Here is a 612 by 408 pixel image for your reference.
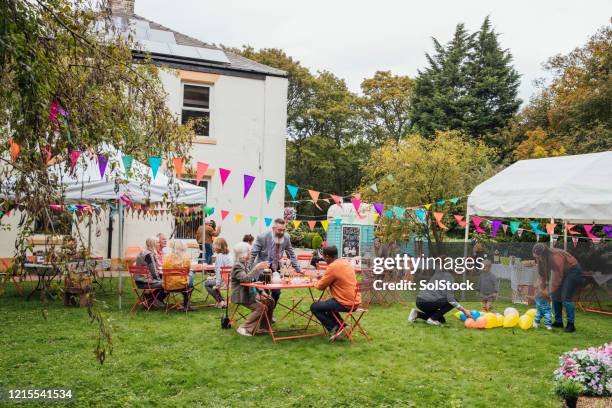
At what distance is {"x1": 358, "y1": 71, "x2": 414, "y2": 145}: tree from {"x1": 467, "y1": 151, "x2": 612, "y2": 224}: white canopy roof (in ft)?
88.6

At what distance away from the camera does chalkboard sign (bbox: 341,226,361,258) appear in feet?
75.1

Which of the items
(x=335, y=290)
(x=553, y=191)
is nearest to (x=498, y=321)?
(x=553, y=191)

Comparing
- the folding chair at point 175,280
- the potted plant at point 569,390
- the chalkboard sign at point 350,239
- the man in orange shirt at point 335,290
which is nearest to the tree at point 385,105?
the chalkboard sign at point 350,239

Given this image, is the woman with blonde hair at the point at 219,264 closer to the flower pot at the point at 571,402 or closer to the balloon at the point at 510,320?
the balloon at the point at 510,320

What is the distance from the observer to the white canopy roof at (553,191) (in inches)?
352

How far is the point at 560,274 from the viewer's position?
8.62 meters

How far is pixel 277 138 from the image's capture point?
1705 centimetres

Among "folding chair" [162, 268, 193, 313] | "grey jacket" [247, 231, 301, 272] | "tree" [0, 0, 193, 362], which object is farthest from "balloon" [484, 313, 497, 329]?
"tree" [0, 0, 193, 362]

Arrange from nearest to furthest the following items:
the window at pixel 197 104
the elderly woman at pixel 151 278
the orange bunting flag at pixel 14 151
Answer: the orange bunting flag at pixel 14 151
the elderly woman at pixel 151 278
the window at pixel 197 104

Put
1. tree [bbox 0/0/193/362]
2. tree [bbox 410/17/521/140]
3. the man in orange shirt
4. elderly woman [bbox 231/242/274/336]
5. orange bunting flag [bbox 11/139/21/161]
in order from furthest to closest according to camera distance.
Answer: tree [bbox 410/17/521/140], elderly woman [bbox 231/242/274/336], the man in orange shirt, orange bunting flag [bbox 11/139/21/161], tree [bbox 0/0/193/362]

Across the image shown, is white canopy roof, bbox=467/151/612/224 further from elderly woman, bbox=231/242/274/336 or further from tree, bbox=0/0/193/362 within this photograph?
tree, bbox=0/0/193/362

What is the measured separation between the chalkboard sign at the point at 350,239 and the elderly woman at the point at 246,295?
49.5 feet

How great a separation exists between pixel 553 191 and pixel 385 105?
30.2 meters

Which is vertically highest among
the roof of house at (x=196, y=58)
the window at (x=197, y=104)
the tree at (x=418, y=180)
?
the roof of house at (x=196, y=58)
